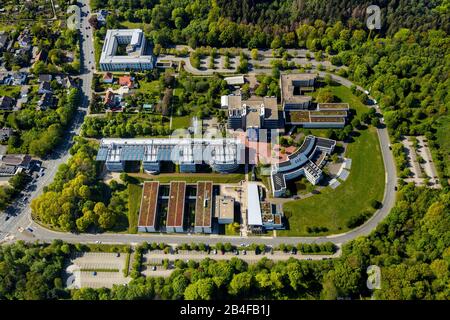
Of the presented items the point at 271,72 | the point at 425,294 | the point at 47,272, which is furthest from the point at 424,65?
the point at 47,272

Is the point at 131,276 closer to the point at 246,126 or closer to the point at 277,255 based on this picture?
the point at 277,255

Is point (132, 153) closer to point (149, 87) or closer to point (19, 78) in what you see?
point (149, 87)

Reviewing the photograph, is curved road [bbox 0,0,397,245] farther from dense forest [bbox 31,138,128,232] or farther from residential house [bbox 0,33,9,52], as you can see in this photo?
residential house [bbox 0,33,9,52]

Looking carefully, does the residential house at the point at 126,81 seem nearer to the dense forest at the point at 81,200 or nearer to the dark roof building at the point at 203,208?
the dense forest at the point at 81,200

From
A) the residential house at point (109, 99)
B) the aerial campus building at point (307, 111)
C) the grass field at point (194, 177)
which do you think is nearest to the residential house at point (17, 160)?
the residential house at point (109, 99)

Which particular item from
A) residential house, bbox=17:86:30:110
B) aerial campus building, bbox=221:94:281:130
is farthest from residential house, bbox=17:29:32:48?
aerial campus building, bbox=221:94:281:130

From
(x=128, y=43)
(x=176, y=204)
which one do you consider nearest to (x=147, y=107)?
(x=128, y=43)
